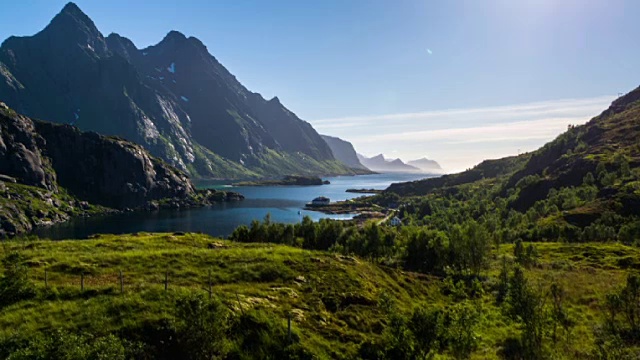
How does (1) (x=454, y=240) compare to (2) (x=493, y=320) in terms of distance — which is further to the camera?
(1) (x=454, y=240)

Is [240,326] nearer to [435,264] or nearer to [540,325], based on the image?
[540,325]

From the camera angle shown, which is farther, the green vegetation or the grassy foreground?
the grassy foreground

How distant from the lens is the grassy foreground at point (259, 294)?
35.3 m

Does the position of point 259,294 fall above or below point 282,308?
above

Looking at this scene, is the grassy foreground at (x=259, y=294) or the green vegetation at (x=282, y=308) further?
the grassy foreground at (x=259, y=294)

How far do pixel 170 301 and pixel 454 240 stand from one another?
76.2 meters

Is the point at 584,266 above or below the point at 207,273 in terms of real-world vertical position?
below

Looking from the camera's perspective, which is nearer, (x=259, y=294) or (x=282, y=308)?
(x=282, y=308)

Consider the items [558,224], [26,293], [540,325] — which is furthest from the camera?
[558,224]

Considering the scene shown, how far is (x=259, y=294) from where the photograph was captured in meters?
46.3

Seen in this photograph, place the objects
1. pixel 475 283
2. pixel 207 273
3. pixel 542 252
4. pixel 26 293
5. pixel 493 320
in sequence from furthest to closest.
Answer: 1. pixel 542 252
2. pixel 475 283
3. pixel 493 320
4. pixel 207 273
5. pixel 26 293

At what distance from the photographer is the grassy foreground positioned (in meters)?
35.3

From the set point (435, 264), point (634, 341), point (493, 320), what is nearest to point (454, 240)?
point (435, 264)

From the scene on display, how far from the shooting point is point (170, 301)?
38500mm
